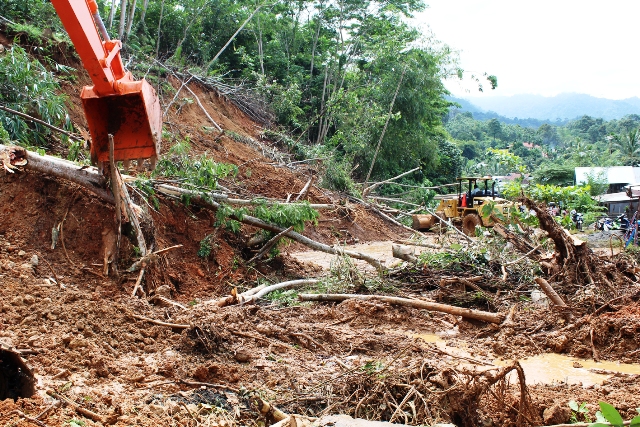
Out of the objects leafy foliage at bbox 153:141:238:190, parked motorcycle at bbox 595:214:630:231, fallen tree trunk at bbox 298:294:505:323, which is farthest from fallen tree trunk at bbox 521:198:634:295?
parked motorcycle at bbox 595:214:630:231

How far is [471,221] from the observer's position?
15.9m

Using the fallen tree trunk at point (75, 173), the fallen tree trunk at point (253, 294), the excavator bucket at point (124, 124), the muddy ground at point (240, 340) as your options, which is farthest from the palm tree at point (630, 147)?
the excavator bucket at point (124, 124)

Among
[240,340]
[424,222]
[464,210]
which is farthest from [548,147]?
[240,340]

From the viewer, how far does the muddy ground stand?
3.44m

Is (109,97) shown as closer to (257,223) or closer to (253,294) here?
(253,294)

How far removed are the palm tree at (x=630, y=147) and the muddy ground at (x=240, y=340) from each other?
4815 cm

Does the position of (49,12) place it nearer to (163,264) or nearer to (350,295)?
(163,264)

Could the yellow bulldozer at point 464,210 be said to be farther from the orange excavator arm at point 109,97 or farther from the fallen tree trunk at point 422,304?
the orange excavator arm at point 109,97

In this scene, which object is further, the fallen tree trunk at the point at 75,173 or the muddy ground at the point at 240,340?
the fallen tree trunk at the point at 75,173

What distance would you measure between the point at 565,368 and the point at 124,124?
5067 millimetres

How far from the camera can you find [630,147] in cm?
5034

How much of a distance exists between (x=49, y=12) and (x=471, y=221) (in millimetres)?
12493

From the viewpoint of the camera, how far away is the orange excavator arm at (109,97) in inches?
186

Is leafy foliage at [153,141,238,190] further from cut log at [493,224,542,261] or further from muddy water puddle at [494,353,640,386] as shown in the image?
muddy water puddle at [494,353,640,386]
